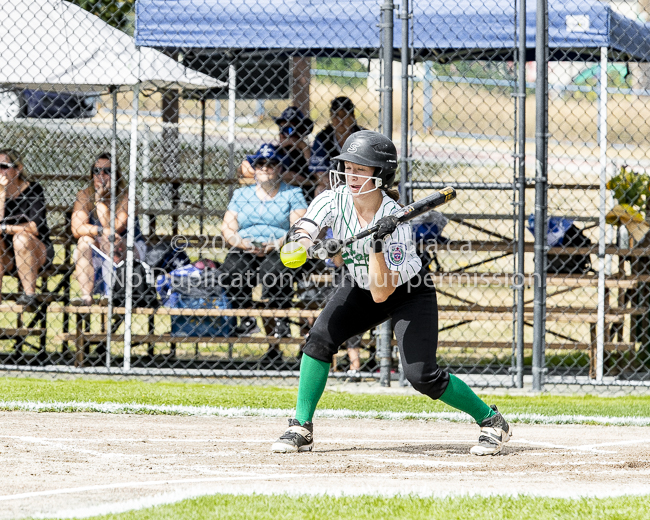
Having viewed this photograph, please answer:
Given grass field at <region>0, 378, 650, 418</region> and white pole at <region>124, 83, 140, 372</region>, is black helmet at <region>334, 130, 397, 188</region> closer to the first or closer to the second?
grass field at <region>0, 378, 650, 418</region>

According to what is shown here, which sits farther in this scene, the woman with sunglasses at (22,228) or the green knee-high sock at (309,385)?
the woman with sunglasses at (22,228)

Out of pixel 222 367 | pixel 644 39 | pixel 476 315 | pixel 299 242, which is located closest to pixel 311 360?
pixel 299 242

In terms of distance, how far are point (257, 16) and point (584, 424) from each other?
13.7 ft

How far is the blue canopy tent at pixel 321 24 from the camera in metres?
7.76

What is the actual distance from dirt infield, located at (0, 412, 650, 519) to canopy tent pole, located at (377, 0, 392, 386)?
1126 millimetres

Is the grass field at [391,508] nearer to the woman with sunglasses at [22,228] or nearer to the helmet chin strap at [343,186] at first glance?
the helmet chin strap at [343,186]

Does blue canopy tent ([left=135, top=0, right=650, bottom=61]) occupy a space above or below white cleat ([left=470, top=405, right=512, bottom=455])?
above

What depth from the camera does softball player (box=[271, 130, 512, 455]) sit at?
4645 millimetres

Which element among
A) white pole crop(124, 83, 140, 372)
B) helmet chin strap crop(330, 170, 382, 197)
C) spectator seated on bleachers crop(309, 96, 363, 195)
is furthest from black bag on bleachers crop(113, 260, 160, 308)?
helmet chin strap crop(330, 170, 382, 197)

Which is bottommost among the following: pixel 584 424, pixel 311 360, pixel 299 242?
pixel 584 424

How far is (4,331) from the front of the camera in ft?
26.3

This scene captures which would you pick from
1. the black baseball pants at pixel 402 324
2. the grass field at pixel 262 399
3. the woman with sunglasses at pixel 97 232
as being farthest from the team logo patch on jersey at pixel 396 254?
the woman with sunglasses at pixel 97 232

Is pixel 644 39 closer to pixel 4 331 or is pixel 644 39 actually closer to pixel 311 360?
pixel 311 360

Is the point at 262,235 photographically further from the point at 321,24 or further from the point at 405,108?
the point at 321,24
